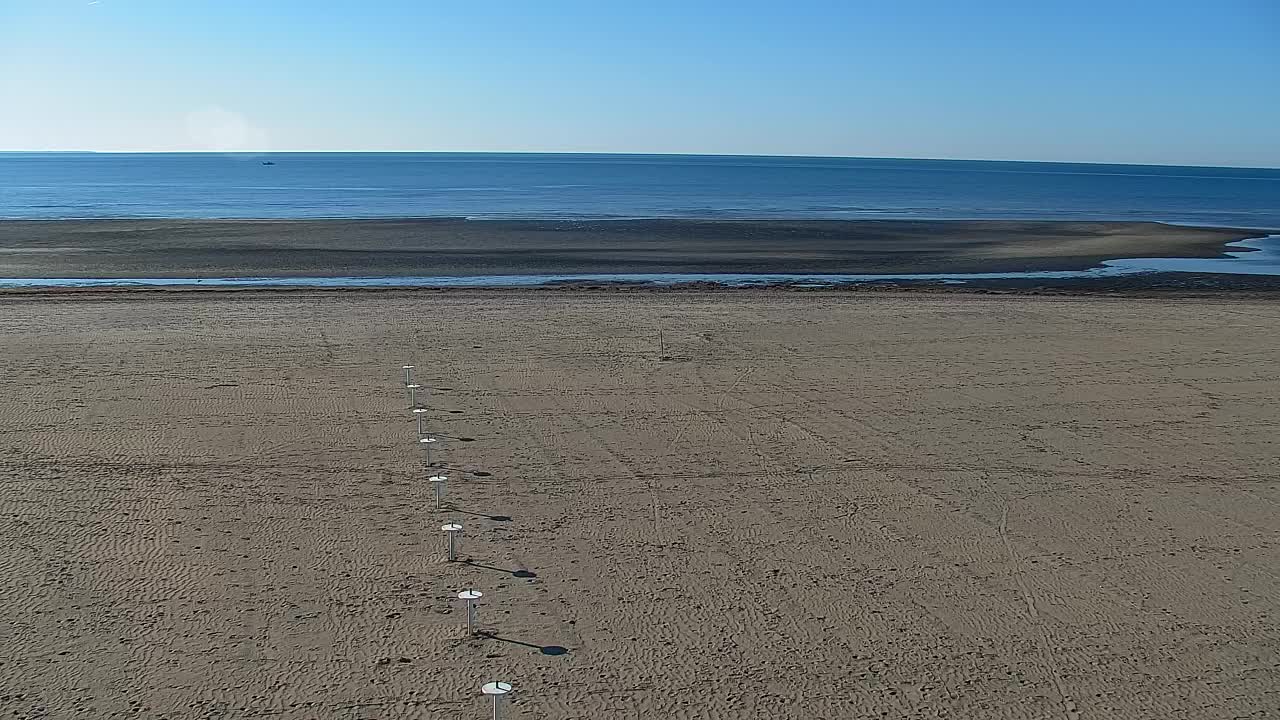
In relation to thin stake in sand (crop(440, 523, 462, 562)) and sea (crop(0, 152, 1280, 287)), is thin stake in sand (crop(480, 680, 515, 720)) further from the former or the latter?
sea (crop(0, 152, 1280, 287))

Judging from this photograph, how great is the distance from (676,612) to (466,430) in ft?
22.0

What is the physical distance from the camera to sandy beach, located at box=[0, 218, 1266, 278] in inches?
1521

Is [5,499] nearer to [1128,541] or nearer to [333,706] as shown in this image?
[333,706]

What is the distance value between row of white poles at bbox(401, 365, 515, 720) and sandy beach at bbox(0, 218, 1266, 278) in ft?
63.9

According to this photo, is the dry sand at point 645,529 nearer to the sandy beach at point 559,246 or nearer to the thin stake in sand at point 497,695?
the thin stake in sand at point 497,695

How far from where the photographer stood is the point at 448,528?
11211 mm

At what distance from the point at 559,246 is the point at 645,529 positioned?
34.6 m

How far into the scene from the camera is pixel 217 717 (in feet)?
27.3

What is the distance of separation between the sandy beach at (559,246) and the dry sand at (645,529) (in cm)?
1591

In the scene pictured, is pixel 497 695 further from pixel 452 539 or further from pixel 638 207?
pixel 638 207

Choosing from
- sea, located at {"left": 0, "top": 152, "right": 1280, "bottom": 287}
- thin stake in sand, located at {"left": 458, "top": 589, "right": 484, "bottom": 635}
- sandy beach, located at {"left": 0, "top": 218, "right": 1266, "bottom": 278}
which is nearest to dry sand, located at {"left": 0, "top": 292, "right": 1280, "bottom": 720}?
thin stake in sand, located at {"left": 458, "top": 589, "right": 484, "bottom": 635}

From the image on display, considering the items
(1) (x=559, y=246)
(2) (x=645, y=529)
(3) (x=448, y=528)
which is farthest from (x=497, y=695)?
(1) (x=559, y=246)

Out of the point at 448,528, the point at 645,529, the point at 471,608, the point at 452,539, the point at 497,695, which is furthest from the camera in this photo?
the point at 645,529

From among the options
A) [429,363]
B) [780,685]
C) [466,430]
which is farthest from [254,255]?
[780,685]
